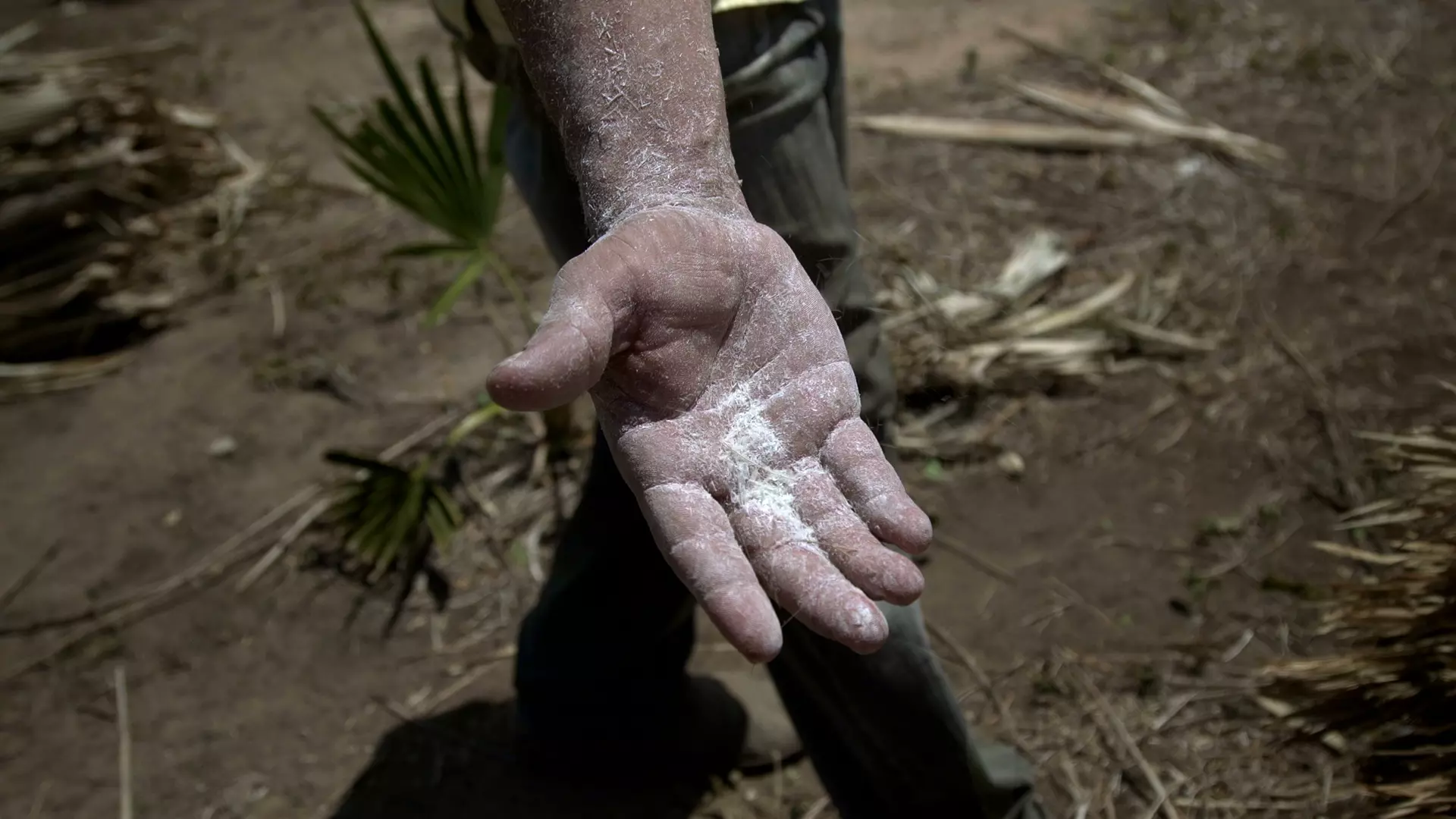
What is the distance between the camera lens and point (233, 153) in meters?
3.98

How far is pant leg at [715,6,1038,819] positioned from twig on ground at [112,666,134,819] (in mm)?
1405

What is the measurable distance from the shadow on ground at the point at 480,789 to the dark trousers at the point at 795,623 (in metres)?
0.34

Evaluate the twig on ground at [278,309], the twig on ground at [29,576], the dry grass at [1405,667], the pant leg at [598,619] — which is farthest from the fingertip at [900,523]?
the twig on ground at [278,309]

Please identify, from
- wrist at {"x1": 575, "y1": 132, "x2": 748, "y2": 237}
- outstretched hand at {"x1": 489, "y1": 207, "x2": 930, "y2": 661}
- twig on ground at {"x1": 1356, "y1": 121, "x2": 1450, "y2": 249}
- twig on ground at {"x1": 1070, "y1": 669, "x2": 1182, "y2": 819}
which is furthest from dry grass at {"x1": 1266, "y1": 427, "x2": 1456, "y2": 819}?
twig on ground at {"x1": 1356, "y1": 121, "x2": 1450, "y2": 249}

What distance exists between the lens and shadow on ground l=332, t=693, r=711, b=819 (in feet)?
6.76

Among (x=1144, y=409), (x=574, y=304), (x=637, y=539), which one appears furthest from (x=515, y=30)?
(x=1144, y=409)

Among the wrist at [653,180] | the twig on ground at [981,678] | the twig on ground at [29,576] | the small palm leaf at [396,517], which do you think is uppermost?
the wrist at [653,180]

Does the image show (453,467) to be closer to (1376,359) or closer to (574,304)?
(574,304)

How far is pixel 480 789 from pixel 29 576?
1378 mm

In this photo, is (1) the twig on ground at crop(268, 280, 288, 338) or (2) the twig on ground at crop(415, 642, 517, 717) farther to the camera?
(1) the twig on ground at crop(268, 280, 288, 338)

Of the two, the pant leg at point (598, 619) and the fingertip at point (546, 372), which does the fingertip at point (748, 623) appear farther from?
the pant leg at point (598, 619)

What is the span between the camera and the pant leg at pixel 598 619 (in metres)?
1.72

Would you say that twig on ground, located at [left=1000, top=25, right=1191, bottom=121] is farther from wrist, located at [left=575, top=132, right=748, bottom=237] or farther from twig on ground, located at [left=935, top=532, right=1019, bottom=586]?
wrist, located at [left=575, top=132, right=748, bottom=237]

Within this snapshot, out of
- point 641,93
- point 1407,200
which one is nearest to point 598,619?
point 641,93
